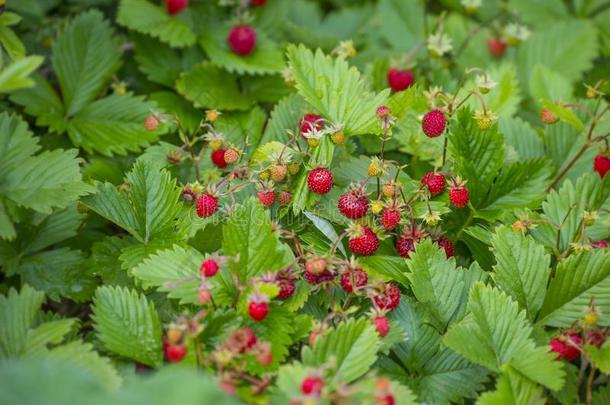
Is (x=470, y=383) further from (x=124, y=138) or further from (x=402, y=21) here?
(x=402, y=21)

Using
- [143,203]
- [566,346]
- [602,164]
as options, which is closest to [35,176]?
[143,203]

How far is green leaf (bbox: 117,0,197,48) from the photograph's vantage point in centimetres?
226

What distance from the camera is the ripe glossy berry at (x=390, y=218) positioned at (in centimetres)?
168

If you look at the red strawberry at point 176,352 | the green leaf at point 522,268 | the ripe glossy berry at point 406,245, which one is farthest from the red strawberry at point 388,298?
the red strawberry at point 176,352

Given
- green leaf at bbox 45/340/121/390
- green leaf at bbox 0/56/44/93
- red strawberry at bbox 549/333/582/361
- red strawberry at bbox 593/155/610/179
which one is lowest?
red strawberry at bbox 549/333/582/361

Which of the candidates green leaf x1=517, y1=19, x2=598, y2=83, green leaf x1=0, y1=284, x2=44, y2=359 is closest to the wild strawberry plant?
green leaf x1=0, y1=284, x2=44, y2=359

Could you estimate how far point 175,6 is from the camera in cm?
235

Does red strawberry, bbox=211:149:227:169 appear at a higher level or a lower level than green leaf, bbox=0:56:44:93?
lower

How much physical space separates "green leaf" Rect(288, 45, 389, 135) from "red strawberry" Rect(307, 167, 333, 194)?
0.46 ft

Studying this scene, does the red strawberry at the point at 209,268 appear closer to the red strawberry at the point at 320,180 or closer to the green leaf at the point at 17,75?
the red strawberry at the point at 320,180

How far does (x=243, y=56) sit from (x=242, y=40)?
55 mm

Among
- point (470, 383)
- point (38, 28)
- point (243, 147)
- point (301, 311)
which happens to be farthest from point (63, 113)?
point (470, 383)

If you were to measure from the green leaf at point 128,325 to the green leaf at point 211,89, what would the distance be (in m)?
0.77

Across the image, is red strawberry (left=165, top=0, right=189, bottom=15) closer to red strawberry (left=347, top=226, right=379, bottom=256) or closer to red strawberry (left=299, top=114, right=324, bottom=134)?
red strawberry (left=299, top=114, right=324, bottom=134)
